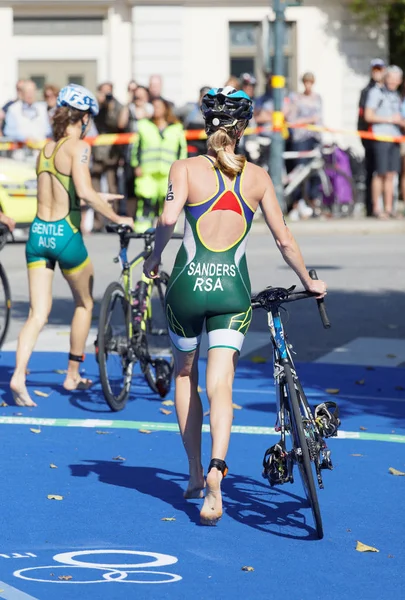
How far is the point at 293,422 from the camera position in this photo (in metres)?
6.43

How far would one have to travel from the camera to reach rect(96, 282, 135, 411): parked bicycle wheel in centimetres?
920

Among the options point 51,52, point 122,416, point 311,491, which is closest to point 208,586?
point 311,491

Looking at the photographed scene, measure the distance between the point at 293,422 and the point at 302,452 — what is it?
17 centimetres

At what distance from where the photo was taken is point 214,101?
21.8 ft

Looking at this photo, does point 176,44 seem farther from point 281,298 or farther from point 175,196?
point 281,298

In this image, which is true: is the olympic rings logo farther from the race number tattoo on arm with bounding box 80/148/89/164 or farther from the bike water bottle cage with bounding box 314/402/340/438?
the race number tattoo on arm with bounding box 80/148/89/164

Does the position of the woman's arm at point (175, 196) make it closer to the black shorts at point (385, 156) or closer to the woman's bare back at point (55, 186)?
the woman's bare back at point (55, 186)

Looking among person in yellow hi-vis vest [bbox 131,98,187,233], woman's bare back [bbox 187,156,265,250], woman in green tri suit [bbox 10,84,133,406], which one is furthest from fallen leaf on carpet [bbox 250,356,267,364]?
person in yellow hi-vis vest [bbox 131,98,187,233]

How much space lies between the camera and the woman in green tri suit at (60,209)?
→ 9359mm

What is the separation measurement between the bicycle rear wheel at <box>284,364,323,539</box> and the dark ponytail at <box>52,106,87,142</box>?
346 centimetres

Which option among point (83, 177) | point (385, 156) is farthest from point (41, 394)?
point (385, 156)

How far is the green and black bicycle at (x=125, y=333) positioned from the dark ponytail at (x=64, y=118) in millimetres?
703

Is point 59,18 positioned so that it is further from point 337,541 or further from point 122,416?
point 337,541

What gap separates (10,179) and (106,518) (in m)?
14.7
